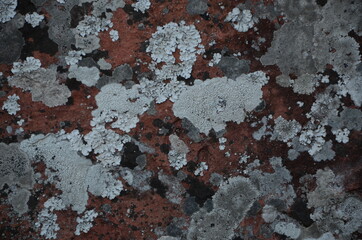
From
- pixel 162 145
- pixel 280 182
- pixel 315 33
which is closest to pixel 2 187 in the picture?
pixel 162 145

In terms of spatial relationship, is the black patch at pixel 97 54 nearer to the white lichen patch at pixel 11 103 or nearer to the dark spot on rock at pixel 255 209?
the white lichen patch at pixel 11 103

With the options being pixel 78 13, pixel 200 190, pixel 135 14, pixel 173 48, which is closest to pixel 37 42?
pixel 78 13

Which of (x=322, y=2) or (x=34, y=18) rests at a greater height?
(x=322, y=2)

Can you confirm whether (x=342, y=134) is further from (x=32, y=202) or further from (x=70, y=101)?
(x=32, y=202)

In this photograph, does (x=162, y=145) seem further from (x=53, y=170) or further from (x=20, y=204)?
(x=20, y=204)

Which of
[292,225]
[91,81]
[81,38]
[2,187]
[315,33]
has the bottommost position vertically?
[292,225]

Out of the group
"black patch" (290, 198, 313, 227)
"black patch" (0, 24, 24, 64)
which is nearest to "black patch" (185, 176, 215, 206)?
"black patch" (290, 198, 313, 227)

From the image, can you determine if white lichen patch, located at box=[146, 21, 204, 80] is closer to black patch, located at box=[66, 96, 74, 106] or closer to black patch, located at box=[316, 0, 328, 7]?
black patch, located at box=[66, 96, 74, 106]
